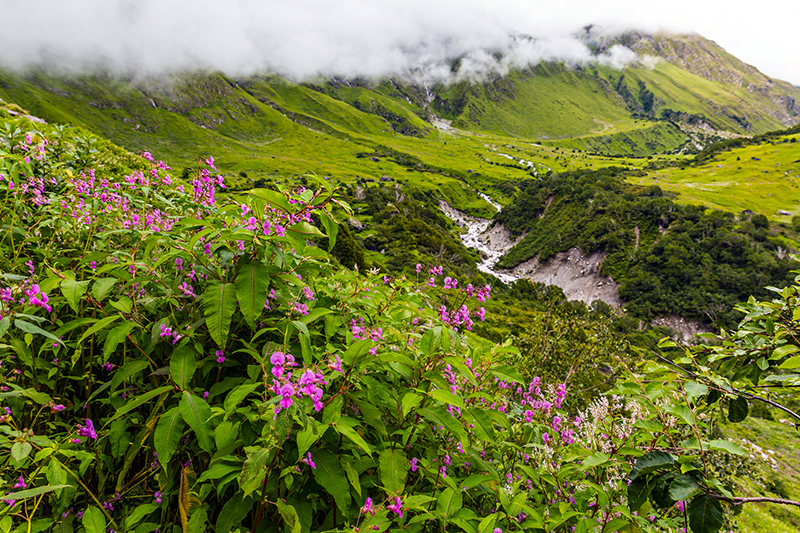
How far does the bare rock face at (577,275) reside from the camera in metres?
61.1

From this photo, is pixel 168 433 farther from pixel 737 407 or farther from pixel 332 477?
pixel 737 407

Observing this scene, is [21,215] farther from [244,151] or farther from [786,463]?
[244,151]

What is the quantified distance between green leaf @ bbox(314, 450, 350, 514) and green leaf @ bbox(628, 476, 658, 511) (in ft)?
5.52

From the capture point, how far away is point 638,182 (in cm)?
9406

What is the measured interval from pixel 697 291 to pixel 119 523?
73.2m

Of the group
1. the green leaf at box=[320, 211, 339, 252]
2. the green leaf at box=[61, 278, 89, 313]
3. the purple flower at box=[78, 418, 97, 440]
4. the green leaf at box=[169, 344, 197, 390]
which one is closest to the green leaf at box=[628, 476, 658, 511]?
the green leaf at box=[320, 211, 339, 252]

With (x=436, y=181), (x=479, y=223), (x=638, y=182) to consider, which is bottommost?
(x=479, y=223)

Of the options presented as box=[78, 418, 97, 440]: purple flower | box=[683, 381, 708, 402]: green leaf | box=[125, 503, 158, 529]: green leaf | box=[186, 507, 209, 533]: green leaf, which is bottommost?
box=[125, 503, 158, 529]: green leaf

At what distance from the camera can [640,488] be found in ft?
6.72

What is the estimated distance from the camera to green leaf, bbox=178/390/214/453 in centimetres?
194

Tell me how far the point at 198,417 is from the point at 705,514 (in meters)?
2.88

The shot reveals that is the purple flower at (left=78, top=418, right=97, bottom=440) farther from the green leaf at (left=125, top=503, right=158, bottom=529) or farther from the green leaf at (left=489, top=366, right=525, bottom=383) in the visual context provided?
the green leaf at (left=489, top=366, right=525, bottom=383)

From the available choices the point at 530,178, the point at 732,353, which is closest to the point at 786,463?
the point at 732,353

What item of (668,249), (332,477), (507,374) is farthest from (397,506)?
(668,249)
